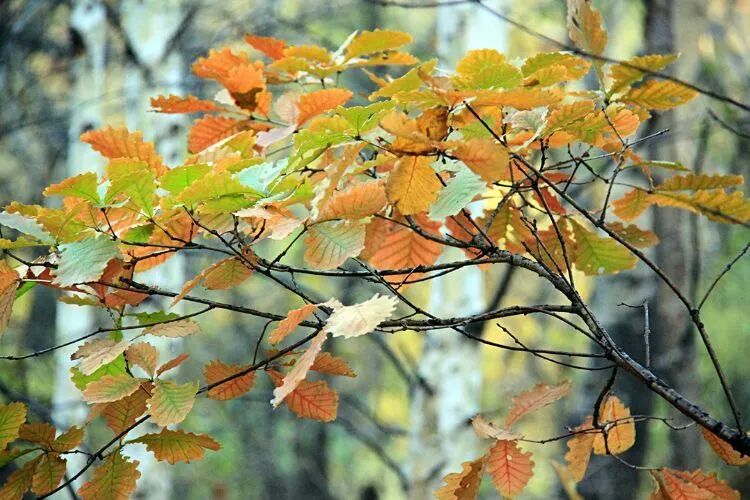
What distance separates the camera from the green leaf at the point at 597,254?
116 centimetres

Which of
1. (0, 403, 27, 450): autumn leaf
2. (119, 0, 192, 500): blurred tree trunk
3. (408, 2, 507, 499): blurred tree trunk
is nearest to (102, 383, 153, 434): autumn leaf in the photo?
(0, 403, 27, 450): autumn leaf

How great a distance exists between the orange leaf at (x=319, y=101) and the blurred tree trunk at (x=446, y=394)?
158 cm

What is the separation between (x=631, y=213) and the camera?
1.11m

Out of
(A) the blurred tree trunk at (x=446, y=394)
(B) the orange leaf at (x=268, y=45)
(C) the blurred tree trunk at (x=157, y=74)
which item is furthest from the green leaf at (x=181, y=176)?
(C) the blurred tree trunk at (x=157, y=74)

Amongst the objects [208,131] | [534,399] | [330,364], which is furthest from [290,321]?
[208,131]

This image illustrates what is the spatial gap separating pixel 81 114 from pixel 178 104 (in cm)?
295

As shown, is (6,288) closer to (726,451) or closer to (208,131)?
(208,131)

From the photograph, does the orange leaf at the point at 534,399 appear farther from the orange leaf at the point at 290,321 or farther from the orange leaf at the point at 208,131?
the orange leaf at the point at 208,131

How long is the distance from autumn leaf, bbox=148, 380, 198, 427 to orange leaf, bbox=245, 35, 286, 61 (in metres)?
0.63

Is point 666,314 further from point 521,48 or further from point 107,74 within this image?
point 521,48

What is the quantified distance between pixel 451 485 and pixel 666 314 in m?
2.45

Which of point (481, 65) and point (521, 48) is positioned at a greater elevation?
point (481, 65)

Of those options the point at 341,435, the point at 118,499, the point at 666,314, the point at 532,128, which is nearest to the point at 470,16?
the point at 666,314

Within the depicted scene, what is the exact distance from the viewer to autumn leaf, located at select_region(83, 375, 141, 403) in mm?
859
